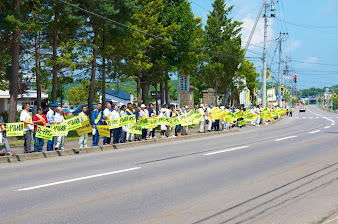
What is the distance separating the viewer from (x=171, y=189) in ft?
27.3

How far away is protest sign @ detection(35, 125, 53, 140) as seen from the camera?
14653 mm

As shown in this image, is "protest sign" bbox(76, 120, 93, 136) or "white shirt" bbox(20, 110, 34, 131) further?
"protest sign" bbox(76, 120, 93, 136)

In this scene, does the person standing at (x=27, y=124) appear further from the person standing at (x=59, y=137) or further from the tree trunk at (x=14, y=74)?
the tree trunk at (x=14, y=74)

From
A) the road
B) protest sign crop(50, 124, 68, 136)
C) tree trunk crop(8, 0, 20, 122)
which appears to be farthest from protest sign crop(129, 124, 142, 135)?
tree trunk crop(8, 0, 20, 122)

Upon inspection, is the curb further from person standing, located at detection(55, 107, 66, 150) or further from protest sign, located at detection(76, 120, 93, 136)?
protest sign, located at detection(76, 120, 93, 136)

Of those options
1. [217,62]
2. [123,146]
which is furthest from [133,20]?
[217,62]

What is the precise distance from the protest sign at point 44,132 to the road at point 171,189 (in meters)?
1.43

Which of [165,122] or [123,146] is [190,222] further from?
[165,122]

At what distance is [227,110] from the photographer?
1183 inches

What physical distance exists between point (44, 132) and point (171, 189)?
7.97m

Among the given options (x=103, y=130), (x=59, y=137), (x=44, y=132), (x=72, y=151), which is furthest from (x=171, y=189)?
(x=103, y=130)

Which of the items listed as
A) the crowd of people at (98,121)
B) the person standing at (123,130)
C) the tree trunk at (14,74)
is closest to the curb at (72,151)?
the crowd of people at (98,121)

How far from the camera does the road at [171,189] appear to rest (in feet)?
21.1

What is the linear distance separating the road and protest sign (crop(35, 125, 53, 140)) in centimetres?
143
